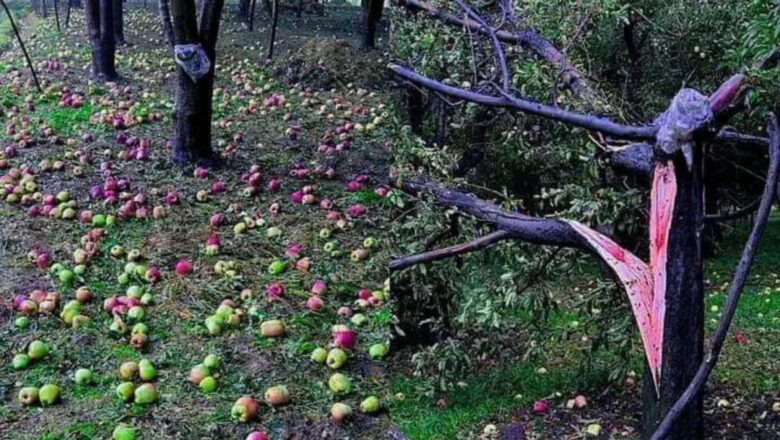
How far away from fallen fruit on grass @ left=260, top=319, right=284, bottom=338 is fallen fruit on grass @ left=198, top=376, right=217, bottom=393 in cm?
50

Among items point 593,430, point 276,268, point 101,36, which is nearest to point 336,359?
point 276,268

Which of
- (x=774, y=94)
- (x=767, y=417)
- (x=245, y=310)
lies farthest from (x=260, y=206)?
(x=774, y=94)

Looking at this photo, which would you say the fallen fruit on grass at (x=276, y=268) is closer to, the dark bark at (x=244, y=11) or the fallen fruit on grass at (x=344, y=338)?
the fallen fruit on grass at (x=344, y=338)

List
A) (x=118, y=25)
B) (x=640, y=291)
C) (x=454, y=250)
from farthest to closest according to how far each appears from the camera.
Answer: (x=118, y=25) < (x=454, y=250) < (x=640, y=291)

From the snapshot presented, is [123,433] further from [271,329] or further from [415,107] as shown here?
[415,107]

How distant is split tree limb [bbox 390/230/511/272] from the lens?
9.56 ft

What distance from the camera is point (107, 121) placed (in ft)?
26.1

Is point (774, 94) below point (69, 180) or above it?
above

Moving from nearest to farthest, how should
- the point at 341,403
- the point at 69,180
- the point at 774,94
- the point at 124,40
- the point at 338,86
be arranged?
the point at 774,94, the point at 341,403, the point at 69,180, the point at 338,86, the point at 124,40

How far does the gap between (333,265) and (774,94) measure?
125 inches

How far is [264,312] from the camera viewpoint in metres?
4.27

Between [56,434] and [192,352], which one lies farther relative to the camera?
[192,352]

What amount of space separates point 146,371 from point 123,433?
0.50 m

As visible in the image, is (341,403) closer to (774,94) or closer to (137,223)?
(774,94)
